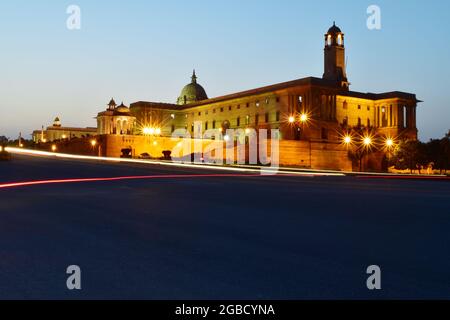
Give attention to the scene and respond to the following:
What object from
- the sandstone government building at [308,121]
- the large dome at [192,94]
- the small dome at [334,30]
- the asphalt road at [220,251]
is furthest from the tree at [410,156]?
the large dome at [192,94]

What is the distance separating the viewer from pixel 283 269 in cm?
568

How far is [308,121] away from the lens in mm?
83250

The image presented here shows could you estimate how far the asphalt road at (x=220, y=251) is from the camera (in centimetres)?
484

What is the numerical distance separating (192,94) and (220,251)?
127m

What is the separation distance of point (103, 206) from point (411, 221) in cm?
777

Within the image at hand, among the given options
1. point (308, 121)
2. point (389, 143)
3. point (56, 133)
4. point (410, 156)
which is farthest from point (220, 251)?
point (56, 133)

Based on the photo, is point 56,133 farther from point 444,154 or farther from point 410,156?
point 444,154

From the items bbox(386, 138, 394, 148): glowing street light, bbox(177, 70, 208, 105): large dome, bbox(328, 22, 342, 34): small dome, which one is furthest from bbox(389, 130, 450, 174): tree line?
bbox(177, 70, 208, 105): large dome

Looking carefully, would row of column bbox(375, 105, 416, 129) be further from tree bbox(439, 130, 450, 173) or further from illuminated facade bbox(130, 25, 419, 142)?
tree bbox(439, 130, 450, 173)

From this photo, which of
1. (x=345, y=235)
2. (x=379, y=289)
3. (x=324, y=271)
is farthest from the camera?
(x=345, y=235)

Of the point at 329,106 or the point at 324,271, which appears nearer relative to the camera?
the point at 324,271

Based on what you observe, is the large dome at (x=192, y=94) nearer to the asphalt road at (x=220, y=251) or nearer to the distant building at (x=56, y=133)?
the distant building at (x=56, y=133)
